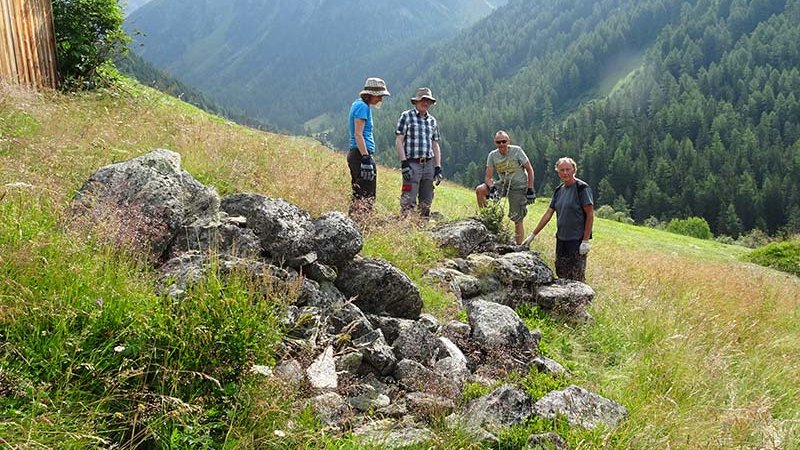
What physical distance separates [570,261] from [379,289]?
4.04 metres

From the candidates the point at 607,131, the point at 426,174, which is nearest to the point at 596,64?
the point at 607,131

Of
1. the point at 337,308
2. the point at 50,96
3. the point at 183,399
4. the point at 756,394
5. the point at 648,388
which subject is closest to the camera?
the point at 183,399

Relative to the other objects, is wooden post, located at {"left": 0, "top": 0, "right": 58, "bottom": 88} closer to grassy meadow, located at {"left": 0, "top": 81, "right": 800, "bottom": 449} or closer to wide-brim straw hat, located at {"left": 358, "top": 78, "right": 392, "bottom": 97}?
grassy meadow, located at {"left": 0, "top": 81, "right": 800, "bottom": 449}

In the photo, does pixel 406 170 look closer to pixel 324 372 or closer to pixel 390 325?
pixel 390 325

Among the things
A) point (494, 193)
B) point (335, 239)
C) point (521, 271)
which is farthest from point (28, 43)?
point (521, 271)

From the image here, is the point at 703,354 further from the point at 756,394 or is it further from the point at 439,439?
the point at 439,439

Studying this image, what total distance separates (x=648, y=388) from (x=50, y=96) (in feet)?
→ 36.0

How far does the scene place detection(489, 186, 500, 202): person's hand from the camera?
31.1 feet

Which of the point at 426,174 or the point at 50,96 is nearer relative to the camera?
the point at 426,174

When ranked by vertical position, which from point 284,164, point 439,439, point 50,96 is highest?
point 50,96

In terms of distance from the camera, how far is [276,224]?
501cm

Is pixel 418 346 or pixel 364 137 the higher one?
A: pixel 364 137

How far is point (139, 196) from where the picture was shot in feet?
15.5

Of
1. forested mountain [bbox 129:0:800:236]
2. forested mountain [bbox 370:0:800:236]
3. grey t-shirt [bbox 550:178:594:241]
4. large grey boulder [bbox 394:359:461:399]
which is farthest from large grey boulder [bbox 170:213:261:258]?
forested mountain [bbox 129:0:800:236]
